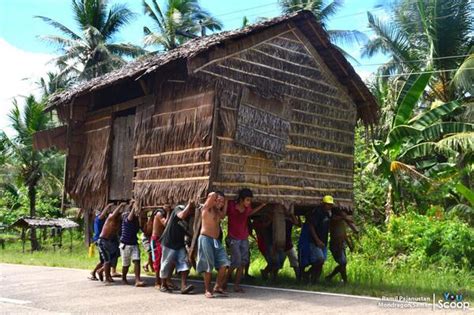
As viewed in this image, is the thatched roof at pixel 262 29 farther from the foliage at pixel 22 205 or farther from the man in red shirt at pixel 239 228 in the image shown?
the foliage at pixel 22 205

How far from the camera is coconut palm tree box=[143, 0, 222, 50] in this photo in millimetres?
27616

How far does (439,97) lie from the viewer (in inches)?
775

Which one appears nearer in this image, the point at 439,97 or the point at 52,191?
the point at 439,97

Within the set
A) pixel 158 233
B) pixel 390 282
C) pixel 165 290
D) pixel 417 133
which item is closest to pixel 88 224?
pixel 158 233

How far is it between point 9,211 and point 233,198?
94.4 ft

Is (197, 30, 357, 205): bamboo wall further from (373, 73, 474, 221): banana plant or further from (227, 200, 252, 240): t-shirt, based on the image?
(373, 73, 474, 221): banana plant

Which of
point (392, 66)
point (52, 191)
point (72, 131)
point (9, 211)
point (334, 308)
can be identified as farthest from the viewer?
point (9, 211)

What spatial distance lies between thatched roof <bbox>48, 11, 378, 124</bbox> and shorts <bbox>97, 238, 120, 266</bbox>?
128 inches

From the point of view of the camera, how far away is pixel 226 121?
1028cm

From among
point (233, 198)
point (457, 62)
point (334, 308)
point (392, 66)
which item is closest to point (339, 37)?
point (392, 66)

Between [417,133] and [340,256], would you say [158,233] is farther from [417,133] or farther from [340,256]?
[417,133]

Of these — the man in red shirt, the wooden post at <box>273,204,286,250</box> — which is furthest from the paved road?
the wooden post at <box>273,204,286,250</box>

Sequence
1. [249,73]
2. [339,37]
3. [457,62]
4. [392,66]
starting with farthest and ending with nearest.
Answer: [339,37]
[392,66]
[457,62]
[249,73]

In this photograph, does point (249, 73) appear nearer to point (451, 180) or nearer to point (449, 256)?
point (449, 256)
